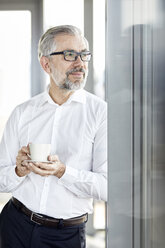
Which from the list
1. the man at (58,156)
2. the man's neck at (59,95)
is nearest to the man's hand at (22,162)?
the man at (58,156)

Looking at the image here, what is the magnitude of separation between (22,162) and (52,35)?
0.75 ft

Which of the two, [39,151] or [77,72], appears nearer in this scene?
[39,151]

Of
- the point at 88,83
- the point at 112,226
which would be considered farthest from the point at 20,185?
the point at 112,226

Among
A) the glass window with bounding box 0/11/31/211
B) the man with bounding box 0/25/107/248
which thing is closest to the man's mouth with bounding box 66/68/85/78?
the man with bounding box 0/25/107/248

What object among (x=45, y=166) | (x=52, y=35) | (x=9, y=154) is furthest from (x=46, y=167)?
(x=52, y=35)

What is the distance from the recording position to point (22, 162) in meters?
0.49

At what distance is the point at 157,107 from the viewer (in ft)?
0.81

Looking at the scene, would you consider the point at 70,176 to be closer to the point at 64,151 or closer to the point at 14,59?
the point at 64,151

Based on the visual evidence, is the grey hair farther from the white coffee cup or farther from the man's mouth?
the white coffee cup

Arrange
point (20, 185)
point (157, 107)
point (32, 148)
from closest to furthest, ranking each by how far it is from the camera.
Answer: point (157, 107), point (32, 148), point (20, 185)

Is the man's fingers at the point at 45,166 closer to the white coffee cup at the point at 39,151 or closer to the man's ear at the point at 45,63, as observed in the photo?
the white coffee cup at the point at 39,151

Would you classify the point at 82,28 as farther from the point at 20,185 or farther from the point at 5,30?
the point at 20,185

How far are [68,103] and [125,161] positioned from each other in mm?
324

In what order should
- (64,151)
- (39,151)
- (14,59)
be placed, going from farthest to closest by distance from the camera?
(14,59)
(64,151)
(39,151)
